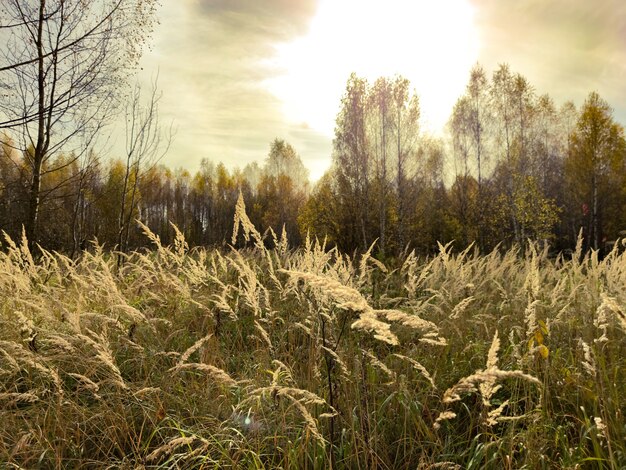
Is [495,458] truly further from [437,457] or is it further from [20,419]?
[20,419]

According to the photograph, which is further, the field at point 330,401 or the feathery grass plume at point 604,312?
the field at point 330,401

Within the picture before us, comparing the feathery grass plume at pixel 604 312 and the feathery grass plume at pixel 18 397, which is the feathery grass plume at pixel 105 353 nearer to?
the feathery grass plume at pixel 18 397

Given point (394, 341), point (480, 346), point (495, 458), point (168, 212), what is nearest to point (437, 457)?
point (495, 458)

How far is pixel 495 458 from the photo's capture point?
1967 millimetres

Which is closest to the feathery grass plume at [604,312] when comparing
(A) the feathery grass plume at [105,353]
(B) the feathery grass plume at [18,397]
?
(A) the feathery grass plume at [105,353]

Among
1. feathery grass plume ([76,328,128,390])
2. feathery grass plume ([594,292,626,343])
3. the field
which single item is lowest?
the field

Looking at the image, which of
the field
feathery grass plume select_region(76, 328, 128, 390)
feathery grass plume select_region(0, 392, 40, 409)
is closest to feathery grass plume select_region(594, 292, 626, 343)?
the field

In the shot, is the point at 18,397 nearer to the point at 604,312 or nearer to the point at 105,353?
the point at 105,353

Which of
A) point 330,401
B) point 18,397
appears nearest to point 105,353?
point 18,397

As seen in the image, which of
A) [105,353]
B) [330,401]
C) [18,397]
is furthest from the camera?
[18,397]

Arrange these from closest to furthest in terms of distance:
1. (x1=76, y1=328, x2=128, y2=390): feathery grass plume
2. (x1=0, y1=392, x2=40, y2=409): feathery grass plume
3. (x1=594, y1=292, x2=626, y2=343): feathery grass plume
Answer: (x1=594, y1=292, x2=626, y2=343): feathery grass plume < (x1=76, y1=328, x2=128, y2=390): feathery grass plume < (x1=0, y1=392, x2=40, y2=409): feathery grass plume

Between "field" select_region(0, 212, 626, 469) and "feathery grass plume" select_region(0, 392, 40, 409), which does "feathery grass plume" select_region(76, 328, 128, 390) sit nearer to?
"field" select_region(0, 212, 626, 469)

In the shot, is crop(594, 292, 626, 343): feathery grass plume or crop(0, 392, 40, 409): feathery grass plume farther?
crop(0, 392, 40, 409): feathery grass plume

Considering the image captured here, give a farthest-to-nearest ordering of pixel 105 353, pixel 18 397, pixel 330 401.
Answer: pixel 18 397, pixel 105 353, pixel 330 401
